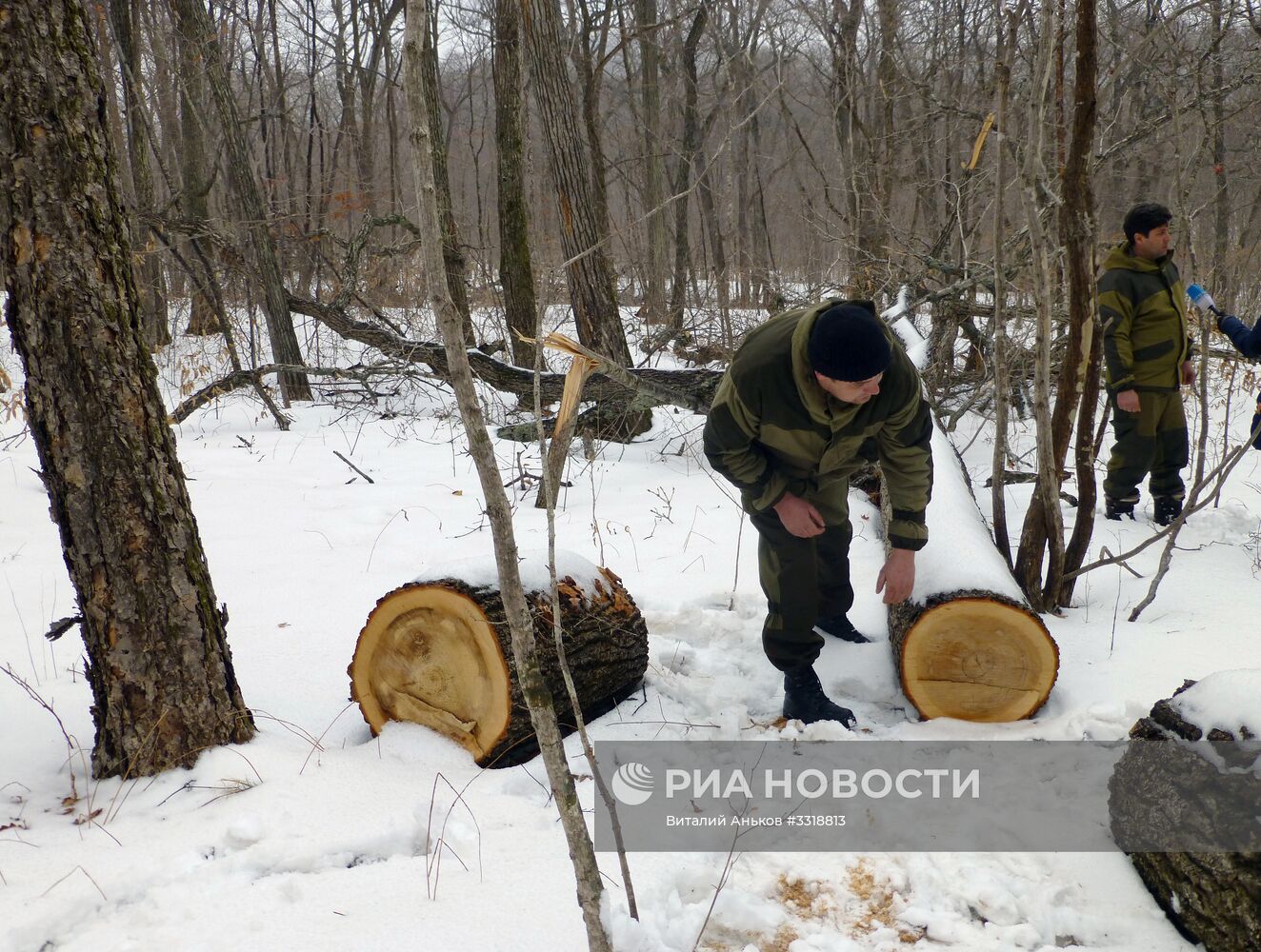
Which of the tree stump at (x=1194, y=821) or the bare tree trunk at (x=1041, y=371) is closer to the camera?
the tree stump at (x=1194, y=821)

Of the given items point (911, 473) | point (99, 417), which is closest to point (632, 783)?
point (911, 473)

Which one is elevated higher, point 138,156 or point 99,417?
point 138,156

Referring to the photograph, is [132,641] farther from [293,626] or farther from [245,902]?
Answer: [293,626]

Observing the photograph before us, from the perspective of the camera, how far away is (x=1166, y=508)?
469 centimetres

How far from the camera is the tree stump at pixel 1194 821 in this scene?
153 centimetres

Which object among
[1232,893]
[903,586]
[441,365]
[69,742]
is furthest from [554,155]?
[1232,893]

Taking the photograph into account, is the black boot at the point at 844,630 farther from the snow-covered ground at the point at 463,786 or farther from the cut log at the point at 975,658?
the cut log at the point at 975,658

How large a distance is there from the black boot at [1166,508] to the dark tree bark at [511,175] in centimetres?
477

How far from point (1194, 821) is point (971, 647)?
884 mm

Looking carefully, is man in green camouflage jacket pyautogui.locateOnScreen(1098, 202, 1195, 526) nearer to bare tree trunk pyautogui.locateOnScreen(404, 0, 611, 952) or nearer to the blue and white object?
the blue and white object

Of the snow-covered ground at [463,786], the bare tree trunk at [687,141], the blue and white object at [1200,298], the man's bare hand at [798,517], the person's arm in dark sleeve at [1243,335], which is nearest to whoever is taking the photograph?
→ the snow-covered ground at [463,786]

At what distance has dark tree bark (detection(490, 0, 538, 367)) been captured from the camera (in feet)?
21.6

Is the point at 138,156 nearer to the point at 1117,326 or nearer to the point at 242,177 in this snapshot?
the point at 242,177

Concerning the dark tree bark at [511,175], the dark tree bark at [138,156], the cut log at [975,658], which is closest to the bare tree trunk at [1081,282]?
the cut log at [975,658]
